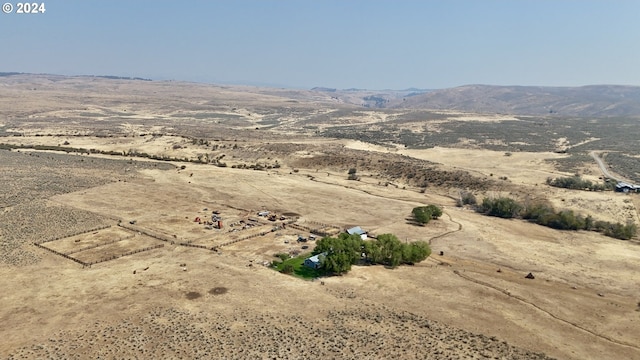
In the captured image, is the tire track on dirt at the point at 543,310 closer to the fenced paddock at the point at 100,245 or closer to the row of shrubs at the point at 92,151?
the fenced paddock at the point at 100,245

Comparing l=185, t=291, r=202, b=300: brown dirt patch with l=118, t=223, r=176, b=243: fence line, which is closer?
l=185, t=291, r=202, b=300: brown dirt patch

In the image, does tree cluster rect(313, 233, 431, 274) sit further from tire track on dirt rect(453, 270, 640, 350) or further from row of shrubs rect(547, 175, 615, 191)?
row of shrubs rect(547, 175, 615, 191)

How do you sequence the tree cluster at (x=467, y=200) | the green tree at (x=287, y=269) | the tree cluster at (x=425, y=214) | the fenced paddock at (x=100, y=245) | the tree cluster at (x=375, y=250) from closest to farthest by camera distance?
the green tree at (x=287, y=269), the tree cluster at (x=375, y=250), the fenced paddock at (x=100, y=245), the tree cluster at (x=425, y=214), the tree cluster at (x=467, y=200)

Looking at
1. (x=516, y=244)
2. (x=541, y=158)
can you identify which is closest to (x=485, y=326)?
(x=516, y=244)

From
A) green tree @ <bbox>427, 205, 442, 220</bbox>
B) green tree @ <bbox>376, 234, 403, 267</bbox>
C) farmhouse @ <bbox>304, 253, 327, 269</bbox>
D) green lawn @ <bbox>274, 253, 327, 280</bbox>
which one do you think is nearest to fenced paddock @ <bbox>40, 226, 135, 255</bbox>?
green lawn @ <bbox>274, 253, 327, 280</bbox>

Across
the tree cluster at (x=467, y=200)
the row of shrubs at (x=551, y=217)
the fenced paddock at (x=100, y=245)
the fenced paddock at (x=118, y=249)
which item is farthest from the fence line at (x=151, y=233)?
the row of shrubs at (x=551, y=217)

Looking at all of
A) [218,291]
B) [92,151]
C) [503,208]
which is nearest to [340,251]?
[218,291]

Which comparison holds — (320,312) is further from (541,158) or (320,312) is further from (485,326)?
(541,158)
